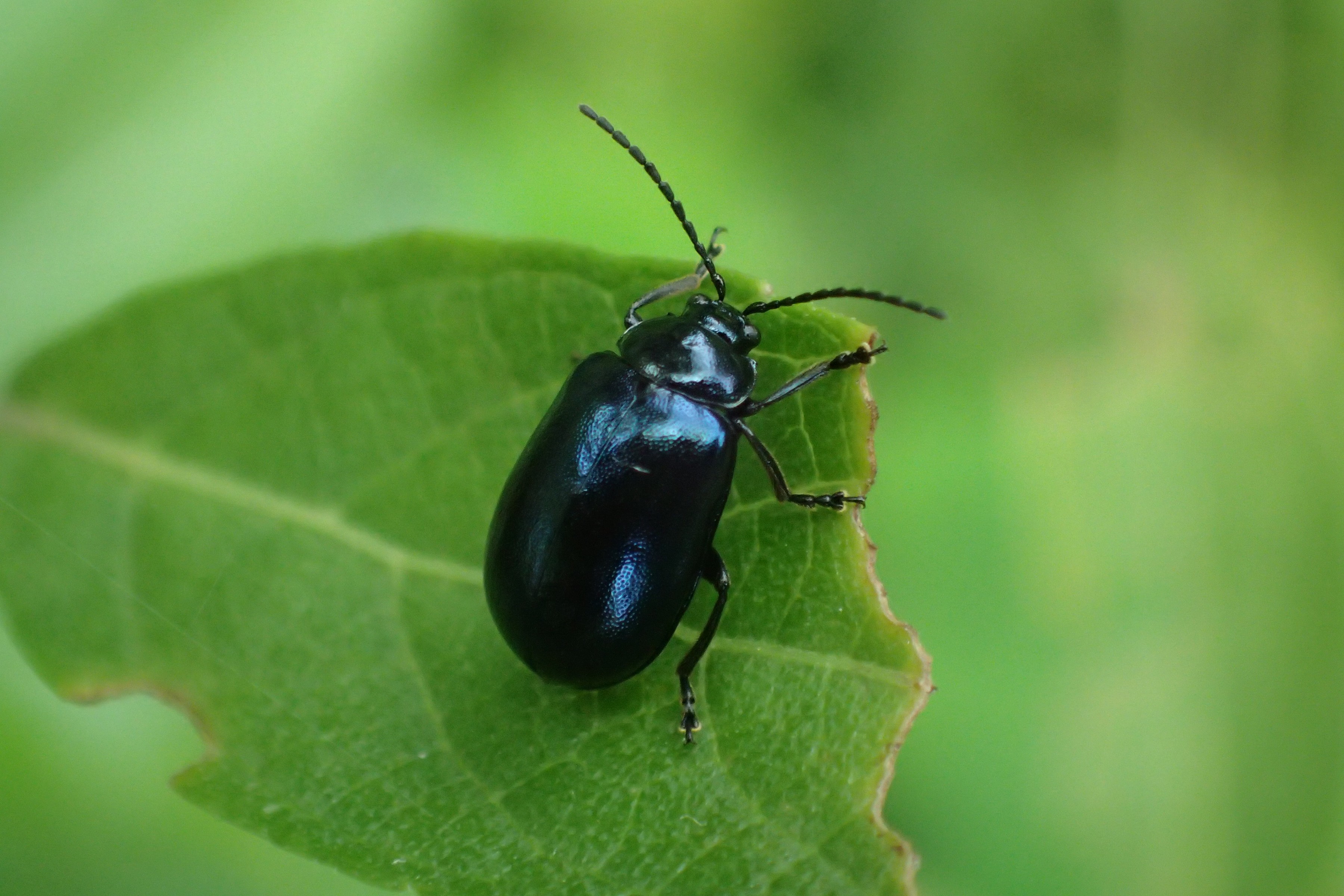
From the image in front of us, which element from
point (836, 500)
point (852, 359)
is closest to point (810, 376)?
point (852, 359)

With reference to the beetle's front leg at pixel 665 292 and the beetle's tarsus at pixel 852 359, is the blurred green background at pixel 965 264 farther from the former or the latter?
the beetle's tarsus at pixel 852 359

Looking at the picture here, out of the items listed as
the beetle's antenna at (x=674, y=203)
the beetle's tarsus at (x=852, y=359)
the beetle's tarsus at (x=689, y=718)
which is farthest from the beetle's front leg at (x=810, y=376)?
the beetle's tarsus at (x=689, y=718)

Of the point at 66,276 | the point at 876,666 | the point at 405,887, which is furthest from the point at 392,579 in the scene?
the point at 66,276

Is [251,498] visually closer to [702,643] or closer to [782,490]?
[702,643]

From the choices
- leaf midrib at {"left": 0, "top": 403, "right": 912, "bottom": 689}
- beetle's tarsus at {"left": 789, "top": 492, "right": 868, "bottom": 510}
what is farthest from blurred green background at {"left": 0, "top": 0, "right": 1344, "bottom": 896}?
beetle's tarsus at {"left": 789, "top": 492, "right": 868, "bottom": 510}

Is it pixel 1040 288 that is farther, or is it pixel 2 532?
pixel 1040 288

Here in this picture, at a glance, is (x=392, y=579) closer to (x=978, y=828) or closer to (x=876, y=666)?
(x=876, y=666)
